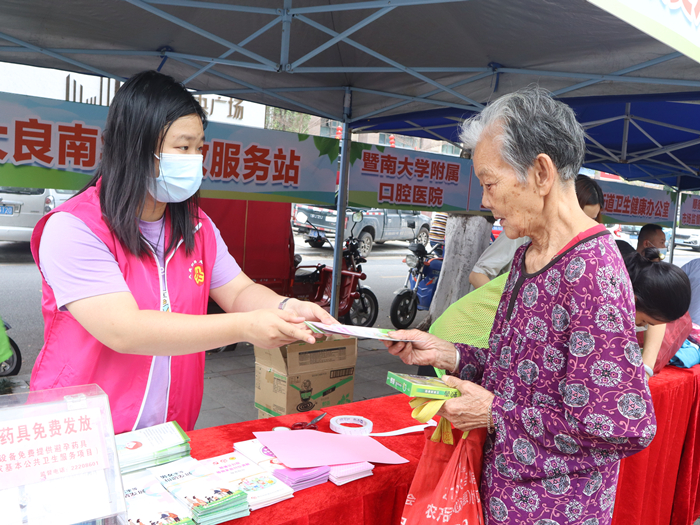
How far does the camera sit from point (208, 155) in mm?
4348

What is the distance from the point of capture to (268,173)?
4.69 meters

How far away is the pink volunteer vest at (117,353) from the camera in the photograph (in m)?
1.30

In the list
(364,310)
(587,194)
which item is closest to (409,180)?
(364,310)

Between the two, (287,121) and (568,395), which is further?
(287,121)

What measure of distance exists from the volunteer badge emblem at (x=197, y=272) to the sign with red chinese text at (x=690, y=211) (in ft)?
36.4

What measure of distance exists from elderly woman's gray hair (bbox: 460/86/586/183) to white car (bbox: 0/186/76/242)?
10653 mm

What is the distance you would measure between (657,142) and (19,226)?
11.3 m

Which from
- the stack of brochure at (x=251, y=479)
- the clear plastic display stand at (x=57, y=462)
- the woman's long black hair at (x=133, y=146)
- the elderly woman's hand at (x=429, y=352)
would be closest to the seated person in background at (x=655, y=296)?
the elderly woman's hand at (x=429, y=352)

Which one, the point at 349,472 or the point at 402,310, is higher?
the point at 349,472

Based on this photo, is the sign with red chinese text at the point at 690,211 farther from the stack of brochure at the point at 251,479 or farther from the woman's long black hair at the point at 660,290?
the stack of brochure at the point at 251,479

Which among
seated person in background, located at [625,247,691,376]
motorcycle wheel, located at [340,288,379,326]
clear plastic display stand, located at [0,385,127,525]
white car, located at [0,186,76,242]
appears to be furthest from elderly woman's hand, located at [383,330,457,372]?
white car, located at [0,186,76,242]

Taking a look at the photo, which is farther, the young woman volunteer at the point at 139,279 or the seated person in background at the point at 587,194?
the seated person in background at the point at 587,194

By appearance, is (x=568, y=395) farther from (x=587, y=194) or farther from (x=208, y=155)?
(x=208, y=155)

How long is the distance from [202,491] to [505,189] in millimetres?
1032
